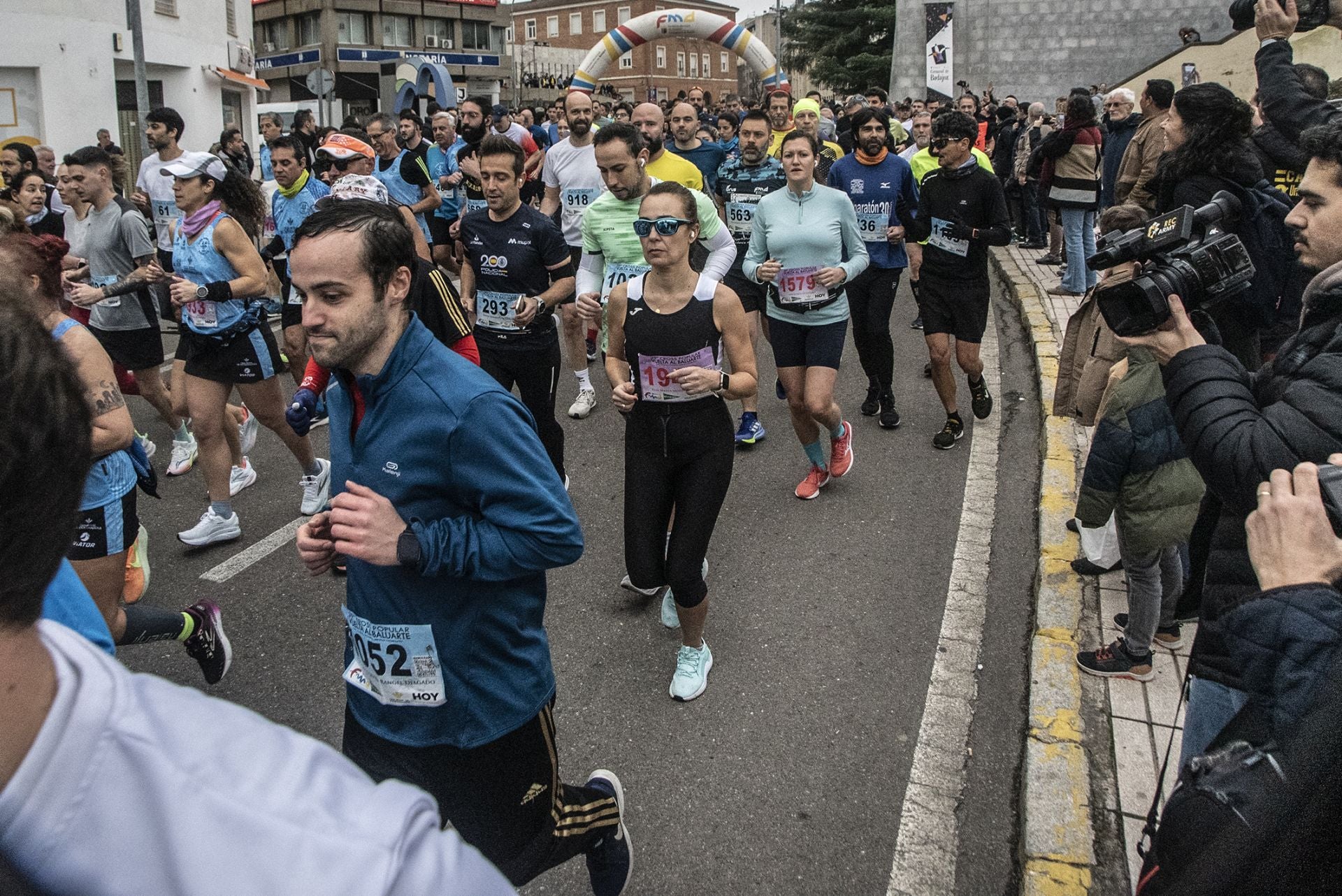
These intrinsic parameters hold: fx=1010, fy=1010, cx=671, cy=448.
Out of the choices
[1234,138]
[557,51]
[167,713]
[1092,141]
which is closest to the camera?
[167,713]

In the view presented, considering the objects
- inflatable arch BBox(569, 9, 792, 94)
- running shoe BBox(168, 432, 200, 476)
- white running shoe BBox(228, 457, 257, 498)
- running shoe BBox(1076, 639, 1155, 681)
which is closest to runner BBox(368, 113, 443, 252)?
running shoe BBox(168, 432, 200, 476)

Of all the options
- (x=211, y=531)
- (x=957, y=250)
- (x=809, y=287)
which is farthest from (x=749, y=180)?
(x=211, y=531)

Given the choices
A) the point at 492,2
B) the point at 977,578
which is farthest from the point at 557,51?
the point at 977,578

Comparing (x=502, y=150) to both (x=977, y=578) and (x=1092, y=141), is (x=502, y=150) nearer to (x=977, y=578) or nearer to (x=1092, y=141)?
(x=977, y=578)

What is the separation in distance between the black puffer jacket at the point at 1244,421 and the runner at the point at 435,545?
1.39 m

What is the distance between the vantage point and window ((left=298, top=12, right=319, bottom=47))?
58656 millimetres

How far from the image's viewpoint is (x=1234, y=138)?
13.8ft

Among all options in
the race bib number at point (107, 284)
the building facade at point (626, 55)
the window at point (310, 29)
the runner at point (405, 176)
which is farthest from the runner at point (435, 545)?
the building facade at point (626, 55)

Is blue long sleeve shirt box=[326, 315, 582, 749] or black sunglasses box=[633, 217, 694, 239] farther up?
black sunglasses box=[633, 217, 694, 239]

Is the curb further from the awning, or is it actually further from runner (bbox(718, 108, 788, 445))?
the awning

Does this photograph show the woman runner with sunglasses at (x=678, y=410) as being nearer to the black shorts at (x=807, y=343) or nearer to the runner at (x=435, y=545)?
the runner at (x=435, y=545)

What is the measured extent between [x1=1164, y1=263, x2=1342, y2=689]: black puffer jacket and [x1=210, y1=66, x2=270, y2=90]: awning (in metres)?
31.4

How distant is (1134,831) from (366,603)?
2.41 m

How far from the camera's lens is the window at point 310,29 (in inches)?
2309
